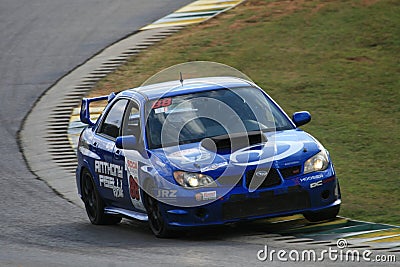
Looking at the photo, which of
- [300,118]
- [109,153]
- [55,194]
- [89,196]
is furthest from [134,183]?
[55,194]

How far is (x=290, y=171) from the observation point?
9086mm

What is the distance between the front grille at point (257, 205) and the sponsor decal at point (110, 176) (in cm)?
151

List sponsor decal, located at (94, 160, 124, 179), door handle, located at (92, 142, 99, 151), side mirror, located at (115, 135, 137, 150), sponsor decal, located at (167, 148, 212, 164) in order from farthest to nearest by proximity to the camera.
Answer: door handle, located at (92, 142, 99, 151) → sponsor decal, located at (94, 160, 124, 179) → side mirror, located at (115, 135, 137, 150) → sponsor decal, located at (167, 148, 212, 164)

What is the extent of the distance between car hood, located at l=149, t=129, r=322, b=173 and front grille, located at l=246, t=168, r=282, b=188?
2.3 inches

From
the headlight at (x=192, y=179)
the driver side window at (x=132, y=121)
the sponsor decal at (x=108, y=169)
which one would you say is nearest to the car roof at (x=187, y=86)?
the driver side window at (x=132, y=121)

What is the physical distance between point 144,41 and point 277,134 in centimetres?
1225

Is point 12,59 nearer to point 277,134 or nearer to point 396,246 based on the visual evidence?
point 277,134

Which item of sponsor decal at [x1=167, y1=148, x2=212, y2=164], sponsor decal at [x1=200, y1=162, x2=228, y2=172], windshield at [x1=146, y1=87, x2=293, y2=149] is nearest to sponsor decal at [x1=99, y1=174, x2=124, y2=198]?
windshield at [x1=146, y1=87, x2=293, y2=149]

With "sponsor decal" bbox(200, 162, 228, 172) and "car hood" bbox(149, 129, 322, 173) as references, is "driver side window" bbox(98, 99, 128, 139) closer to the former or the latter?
"car hood" bbox(149, 129, 322, 173)

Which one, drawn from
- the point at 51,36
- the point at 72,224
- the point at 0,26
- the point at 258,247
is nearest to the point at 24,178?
the point at 72,224

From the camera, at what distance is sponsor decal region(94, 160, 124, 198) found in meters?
10.1

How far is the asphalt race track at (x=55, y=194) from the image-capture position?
8414 millimetres

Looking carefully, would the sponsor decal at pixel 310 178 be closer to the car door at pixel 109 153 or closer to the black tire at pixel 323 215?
the black tire at pixel 323 215

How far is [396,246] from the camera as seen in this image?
26.9 feet
